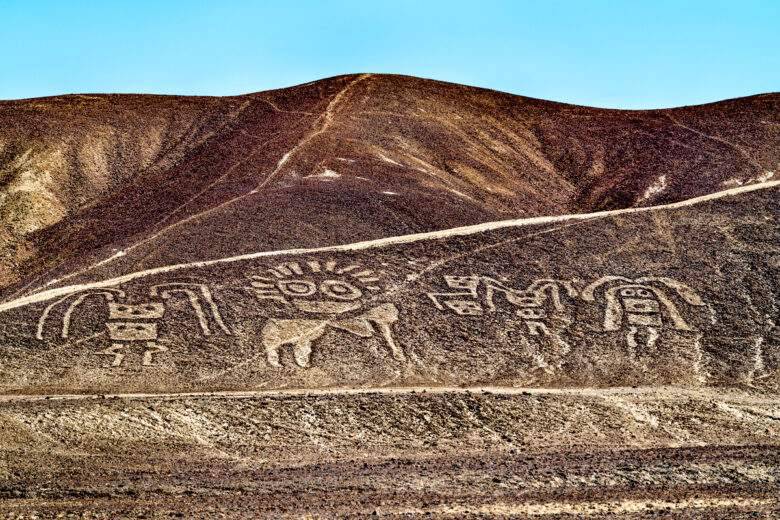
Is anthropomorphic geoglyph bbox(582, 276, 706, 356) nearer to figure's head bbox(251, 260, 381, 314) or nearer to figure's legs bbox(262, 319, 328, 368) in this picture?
figure's head bbox(251, 260, 381, 314)

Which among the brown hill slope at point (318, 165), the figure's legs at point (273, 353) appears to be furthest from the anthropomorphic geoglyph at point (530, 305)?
the brown hill slope at point (318, 165)

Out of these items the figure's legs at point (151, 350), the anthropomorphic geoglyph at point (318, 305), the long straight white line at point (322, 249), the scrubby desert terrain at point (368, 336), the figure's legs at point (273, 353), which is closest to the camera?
the scrubby desert terrain at point (368, 336)

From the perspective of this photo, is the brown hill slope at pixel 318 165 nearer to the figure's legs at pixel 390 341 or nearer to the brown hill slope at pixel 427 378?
the brown hill slope at pixel 427 378

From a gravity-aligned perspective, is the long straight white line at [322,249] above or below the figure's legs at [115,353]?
above

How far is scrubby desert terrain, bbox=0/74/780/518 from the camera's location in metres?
19.9

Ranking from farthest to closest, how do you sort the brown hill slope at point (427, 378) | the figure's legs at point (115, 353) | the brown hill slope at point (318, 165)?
1. the brown hill slope at point (318, 165)
2. the figure's legs at point (115, 353)
3. the brown hill slope at point (427, 378)

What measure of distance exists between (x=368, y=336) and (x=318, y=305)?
8.65ft

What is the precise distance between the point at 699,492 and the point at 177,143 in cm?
5082

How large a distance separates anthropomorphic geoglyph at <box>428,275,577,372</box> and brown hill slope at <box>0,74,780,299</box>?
8.52 m

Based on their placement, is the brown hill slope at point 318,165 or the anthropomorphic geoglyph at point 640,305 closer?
the anthropomorphic geoglyph at point 640,305

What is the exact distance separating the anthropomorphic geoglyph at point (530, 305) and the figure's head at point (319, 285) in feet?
8.10

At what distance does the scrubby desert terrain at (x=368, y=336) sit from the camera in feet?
65.2

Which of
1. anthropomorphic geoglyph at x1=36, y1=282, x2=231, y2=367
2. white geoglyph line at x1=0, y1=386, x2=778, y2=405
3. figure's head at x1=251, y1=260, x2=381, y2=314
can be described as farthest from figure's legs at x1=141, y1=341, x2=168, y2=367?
figure's head at x1=251, y1=260, x2=381, y2=314

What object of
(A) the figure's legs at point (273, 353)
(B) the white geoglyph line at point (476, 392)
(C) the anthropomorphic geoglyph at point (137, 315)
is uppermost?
(C) the anthropomorphic geoglyph at point (137, 315)
